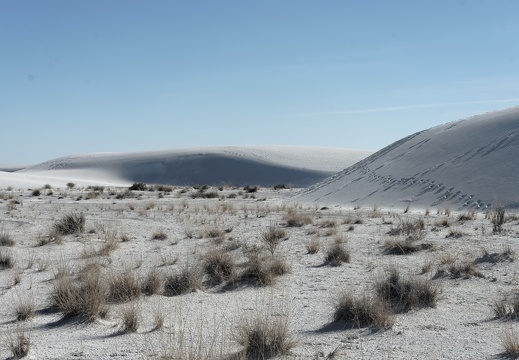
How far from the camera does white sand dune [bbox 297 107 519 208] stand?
29.6 metres

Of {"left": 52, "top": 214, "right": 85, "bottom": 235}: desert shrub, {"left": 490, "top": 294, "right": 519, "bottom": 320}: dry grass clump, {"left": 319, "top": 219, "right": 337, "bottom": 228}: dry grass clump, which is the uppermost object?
{"left": 52, "top": 214, "right": 85, "bottom": 235}: desert shrub

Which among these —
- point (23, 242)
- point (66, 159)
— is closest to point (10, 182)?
point (23, 242)

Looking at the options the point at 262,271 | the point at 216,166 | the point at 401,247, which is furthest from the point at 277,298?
the point at 216,166

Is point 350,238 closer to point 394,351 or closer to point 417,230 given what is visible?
point 417,230

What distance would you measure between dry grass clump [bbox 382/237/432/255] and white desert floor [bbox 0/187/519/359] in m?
0.21

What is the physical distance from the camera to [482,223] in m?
19.9

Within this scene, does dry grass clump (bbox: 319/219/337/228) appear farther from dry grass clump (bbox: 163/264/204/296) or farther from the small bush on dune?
dry grass clump (bbox: 163/264/204/296)

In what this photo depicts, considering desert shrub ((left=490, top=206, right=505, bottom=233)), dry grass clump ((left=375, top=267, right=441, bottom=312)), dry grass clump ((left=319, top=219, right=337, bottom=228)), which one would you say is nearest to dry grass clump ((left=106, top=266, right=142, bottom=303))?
dry grass clump ((left=375, top=267, right=441, bottom=312))

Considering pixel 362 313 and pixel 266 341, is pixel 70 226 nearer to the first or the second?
pixel 362 313

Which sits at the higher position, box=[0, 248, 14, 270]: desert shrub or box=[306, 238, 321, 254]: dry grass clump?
box=[0, 248, 14, 270]: desert shrub

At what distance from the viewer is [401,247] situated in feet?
46.3

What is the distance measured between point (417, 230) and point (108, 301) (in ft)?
34.8

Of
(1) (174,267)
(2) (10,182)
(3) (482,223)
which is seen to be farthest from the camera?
(2) (10,182)

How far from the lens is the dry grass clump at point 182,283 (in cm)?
988
